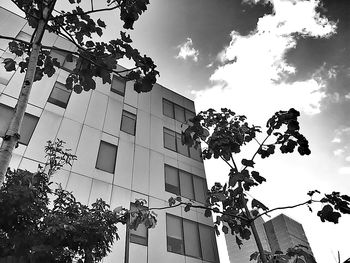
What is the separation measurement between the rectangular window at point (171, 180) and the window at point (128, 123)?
3.07 metres

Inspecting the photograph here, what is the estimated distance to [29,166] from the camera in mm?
10984

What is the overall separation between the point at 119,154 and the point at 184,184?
14.9 ft

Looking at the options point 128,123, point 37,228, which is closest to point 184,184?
point 128,123

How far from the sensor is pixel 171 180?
1585 centimetres

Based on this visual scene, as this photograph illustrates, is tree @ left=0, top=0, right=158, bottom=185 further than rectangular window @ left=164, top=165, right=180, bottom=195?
No

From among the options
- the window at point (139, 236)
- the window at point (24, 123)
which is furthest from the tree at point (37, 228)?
the window at point (24, 123)

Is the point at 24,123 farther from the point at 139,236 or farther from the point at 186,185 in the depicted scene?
the point at 186,185

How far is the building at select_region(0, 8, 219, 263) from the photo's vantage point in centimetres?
1195

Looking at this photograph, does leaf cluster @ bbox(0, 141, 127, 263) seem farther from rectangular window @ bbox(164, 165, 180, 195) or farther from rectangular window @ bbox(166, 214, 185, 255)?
rectangular window @ bbox(164, 165, 180, 195)

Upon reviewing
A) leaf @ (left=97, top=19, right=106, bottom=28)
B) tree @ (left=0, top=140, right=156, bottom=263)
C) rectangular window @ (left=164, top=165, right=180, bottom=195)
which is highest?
rectangular window @ (left=164, top=165, right=180, bottom=195)

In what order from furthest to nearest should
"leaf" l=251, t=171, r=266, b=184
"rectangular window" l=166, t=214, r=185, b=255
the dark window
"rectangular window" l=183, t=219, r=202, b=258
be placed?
the dark window
"rectangular window" l=183, t=219, r=202, b=258
"rectangular window" l=166, t=214, r=185, b=255
"leaf" l=251, t=171, r=266, b=184

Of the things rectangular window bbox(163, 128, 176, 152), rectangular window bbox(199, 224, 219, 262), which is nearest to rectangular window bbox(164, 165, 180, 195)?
rectangular window bbox(163, 128, 176, 152)

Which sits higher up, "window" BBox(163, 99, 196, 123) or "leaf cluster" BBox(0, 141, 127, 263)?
"window" BBox(163, 99, 196, 123)

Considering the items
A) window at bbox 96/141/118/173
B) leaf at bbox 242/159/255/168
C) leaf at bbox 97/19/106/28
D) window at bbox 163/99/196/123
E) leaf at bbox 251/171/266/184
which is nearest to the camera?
leaf at bbox 251/171/266/184
